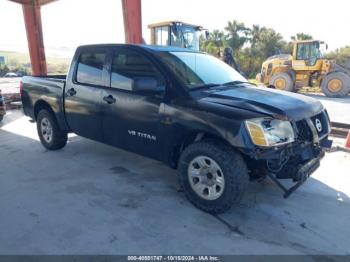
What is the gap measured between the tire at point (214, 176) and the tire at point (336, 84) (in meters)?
13.0

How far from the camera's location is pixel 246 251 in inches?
112

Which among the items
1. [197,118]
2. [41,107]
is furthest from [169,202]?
[41,107]

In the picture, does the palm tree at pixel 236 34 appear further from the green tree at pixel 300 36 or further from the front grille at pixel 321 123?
the front grille at pixel 321 123

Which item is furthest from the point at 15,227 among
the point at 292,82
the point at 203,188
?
the point at 292,82

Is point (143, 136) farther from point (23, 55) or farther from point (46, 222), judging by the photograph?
point (23, 55)

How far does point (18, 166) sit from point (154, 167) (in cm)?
216

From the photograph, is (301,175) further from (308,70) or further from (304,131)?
(308,70)

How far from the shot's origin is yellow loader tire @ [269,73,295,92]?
15242mm

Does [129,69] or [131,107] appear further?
[129,69]

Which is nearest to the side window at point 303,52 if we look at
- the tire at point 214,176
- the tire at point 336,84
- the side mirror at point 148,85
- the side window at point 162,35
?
the tire at point 336,84

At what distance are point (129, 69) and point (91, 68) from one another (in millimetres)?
839

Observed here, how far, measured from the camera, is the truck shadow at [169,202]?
314 centimetres

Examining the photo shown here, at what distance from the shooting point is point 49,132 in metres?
5.64

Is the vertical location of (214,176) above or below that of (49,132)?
above
